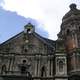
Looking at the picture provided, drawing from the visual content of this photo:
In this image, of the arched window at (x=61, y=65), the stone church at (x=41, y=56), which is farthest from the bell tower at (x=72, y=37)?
the arched window at (x=61, y=65)

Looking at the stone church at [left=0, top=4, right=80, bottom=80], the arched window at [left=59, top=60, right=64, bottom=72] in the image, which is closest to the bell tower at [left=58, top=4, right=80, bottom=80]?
the stone church at [left=0, top=4, right=80, bottom=80]

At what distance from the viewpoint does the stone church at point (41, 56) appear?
77.6ft

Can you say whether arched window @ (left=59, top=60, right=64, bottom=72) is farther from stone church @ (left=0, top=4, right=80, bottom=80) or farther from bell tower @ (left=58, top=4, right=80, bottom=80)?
bell tower @ (left=58, top=4, right=80, bottom=80)

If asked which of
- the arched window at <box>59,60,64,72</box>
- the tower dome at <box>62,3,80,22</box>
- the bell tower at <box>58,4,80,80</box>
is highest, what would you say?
the tower dome at <box>62,3,80,22</box>

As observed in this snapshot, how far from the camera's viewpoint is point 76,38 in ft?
88.2

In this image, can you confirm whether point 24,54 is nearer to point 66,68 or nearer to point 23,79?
point 23,79

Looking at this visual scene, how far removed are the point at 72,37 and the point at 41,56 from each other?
201 inches

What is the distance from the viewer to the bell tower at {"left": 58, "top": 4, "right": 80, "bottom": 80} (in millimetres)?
24672

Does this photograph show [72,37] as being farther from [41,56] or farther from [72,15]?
[41,56]

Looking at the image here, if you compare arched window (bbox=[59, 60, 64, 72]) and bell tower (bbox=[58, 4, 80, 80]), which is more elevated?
bell tower (bbox=[58, 4, 80, 80])

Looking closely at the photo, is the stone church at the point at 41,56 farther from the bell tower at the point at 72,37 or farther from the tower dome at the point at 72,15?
the tower dome at the point at 72,15

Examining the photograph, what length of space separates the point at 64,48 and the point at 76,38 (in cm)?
255

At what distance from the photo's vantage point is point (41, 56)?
25.7m

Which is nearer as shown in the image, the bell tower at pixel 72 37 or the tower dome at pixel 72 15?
the bell tower at pixel 72 37
